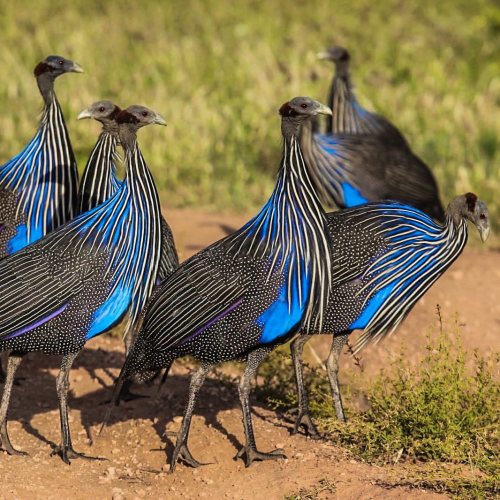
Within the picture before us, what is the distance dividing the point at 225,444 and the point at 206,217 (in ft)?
12.5

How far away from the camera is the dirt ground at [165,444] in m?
5.16

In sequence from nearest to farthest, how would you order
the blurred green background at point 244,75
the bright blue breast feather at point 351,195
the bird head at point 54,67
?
the bird head at point 54,67 < the bright blue breast feather at point 351,195 < the blurred green background at point 244,75

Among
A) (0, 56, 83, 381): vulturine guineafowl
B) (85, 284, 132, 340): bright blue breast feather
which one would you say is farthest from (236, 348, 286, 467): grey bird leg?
(0, 56, 83, 381): vulturine guineafowl

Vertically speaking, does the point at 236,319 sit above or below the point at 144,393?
above

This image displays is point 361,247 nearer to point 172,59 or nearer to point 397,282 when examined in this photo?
point 397,282

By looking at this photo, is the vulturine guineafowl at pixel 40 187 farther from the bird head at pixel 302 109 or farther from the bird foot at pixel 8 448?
the bird head at pixel 302 109

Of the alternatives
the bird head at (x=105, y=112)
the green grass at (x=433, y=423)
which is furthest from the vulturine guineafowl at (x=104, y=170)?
the green grass at (x=433, y=423)

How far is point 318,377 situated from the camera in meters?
6.35

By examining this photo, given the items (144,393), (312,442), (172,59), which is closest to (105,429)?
(144,393)

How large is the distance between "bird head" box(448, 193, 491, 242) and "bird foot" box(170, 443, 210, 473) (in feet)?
5.92

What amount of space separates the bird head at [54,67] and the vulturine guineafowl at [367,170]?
1888mm

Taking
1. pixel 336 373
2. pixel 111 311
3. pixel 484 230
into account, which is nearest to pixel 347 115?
pixel 484 230

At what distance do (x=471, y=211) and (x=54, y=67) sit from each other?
246 cm

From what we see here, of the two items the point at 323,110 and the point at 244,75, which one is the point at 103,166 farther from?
the point at 244,75
